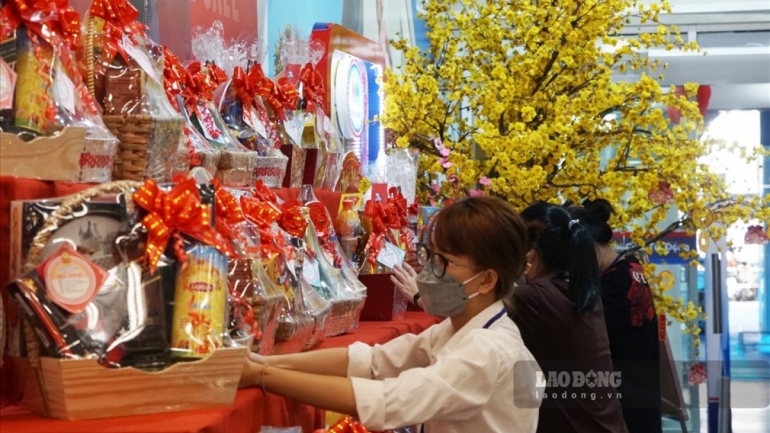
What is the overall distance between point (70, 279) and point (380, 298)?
1591mm

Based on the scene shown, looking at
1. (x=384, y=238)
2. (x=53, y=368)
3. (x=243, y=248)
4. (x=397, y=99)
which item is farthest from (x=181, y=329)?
A: (x=397, y=99)

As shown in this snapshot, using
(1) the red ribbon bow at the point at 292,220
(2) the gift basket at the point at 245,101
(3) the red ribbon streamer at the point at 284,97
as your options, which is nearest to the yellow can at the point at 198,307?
(1) the red ribbon bow at the point at 292,220

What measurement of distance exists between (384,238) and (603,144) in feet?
4.00

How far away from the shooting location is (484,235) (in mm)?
1833

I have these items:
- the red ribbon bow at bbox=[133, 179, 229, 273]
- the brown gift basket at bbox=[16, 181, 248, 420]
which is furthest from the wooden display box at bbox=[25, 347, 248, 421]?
the red ribbon bow at bbox=[133, 179, 229, 273]

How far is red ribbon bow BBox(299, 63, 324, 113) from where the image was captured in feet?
9.07

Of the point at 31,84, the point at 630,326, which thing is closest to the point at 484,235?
the point at 31,84

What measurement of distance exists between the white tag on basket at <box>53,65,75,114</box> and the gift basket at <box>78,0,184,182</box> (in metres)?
0.15

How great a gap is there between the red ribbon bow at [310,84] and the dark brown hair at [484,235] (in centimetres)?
100

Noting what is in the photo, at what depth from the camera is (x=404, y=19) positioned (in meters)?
6.56

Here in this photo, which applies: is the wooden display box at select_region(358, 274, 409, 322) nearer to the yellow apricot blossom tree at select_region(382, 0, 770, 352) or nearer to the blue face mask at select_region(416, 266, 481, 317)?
the yellow apricot blossom tree at select_region(382, 0, 770, 352)

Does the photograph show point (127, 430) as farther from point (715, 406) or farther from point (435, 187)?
point (715, 406)

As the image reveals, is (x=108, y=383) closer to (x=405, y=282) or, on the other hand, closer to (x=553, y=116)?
(x=405, y=282)

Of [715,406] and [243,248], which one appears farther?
[715,406]
